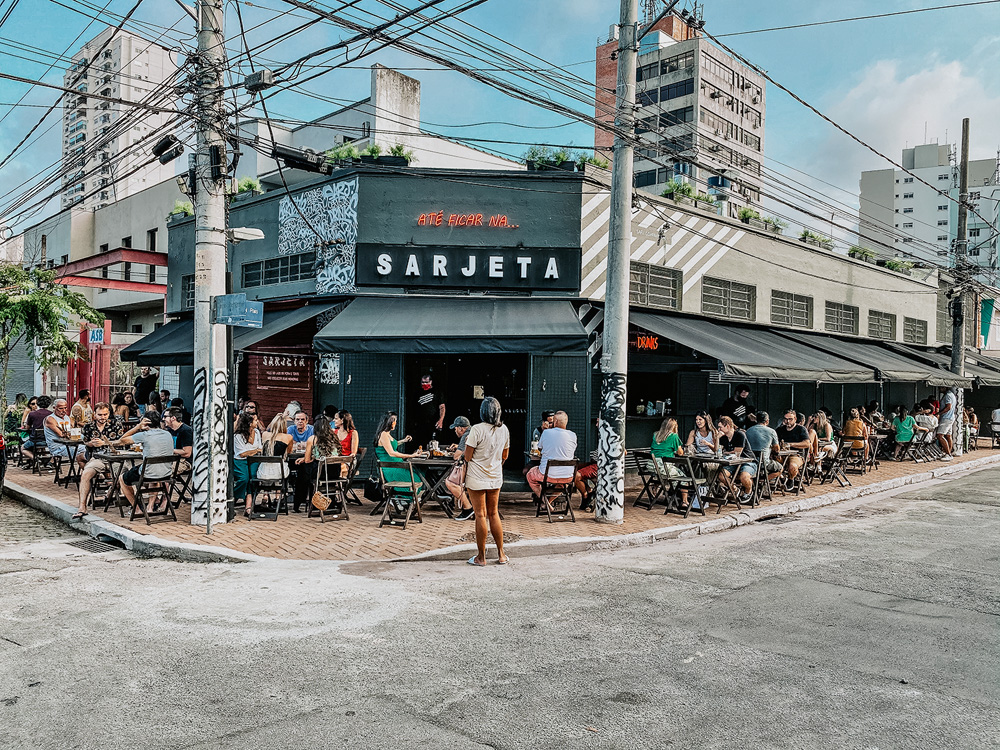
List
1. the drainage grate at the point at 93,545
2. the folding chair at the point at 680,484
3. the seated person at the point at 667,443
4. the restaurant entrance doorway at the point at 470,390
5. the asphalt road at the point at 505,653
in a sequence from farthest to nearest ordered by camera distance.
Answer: the restaurant entrance doorway at the point at 470,390
the seated person at the point at 667,443
the folding chair at the point at 680,484
the drainage grate at the point at 93,545
the asphalt road at the point at 505,653

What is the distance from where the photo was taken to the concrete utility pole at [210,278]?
9219 millimetres

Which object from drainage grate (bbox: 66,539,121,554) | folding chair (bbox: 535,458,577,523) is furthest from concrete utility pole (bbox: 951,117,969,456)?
drainage grate (bbox: 66,539,121,554)

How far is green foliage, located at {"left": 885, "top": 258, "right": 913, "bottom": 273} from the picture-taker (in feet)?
83.4

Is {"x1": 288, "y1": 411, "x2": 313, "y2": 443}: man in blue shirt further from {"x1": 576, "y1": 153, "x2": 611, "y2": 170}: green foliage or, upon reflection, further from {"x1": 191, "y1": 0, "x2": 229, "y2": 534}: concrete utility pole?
{"x1": 576, "y1": 153, "x2": 611, "y2": 170}: green foliage

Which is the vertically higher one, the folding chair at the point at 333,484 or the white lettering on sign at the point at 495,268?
the white lettering on sign at the point at 495,268

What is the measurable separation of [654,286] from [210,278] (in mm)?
9336

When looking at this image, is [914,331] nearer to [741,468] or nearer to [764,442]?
[764,442]

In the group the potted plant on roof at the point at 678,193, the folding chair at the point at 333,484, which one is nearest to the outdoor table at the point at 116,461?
the folding chair at the point at 333,484

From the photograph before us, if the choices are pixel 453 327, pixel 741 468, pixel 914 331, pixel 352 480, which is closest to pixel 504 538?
pixel 352 480

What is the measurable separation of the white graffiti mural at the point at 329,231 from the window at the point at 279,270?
0.20 metres

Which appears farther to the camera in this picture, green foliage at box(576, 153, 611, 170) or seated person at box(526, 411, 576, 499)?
green foliage at box(576, 153, 611, 170)

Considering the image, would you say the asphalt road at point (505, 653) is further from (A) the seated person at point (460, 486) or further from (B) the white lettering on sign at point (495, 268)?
(B) the white lettering on sign at point (495, 268)

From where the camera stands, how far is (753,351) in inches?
571

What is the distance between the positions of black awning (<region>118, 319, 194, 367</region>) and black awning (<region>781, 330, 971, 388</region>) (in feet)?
43.9
